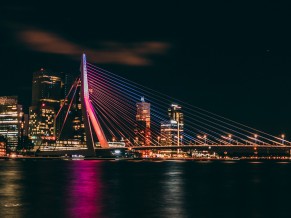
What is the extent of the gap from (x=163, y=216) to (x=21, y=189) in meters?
12.8

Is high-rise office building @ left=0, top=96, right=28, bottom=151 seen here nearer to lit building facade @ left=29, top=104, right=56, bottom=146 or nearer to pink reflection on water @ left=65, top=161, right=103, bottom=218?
lit building facade @ left=29, top=104, right=56, bottom=146

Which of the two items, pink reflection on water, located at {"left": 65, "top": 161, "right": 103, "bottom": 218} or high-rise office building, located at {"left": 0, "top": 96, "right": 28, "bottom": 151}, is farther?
high-rise office building, located at {"left": 0, "top": 96, "right": 28, "bottom": 151}

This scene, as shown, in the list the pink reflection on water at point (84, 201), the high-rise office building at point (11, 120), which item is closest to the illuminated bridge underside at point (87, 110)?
the pink reflection on water at point (84, 201)

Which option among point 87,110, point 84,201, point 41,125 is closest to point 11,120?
point 41,125

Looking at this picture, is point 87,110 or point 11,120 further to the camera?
point 11,120

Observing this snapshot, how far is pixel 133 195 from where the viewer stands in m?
25.2

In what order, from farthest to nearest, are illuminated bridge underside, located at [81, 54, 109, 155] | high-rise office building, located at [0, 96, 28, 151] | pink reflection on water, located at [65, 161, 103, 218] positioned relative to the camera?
high-rise office building, located at [0, 96, 28, 151] < illuminated bridge underside, located at [81, 54, 109, 155] < pink reflection on water, located at [65, 161, 103, 218]

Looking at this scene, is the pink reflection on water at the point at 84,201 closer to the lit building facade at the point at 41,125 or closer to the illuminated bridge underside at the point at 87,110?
the illuminated bridge underside at the point at 87,110

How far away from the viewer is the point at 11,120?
159250mm

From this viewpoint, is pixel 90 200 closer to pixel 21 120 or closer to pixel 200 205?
pixel 200 205

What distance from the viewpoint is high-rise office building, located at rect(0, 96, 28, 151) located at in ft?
509

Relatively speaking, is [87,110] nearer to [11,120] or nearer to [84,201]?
[84,201]

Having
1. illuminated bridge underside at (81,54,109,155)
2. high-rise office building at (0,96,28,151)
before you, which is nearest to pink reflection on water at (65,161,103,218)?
illuminated bridge underside at (81,54,109,155)

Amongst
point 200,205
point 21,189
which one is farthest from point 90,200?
point 21,189
